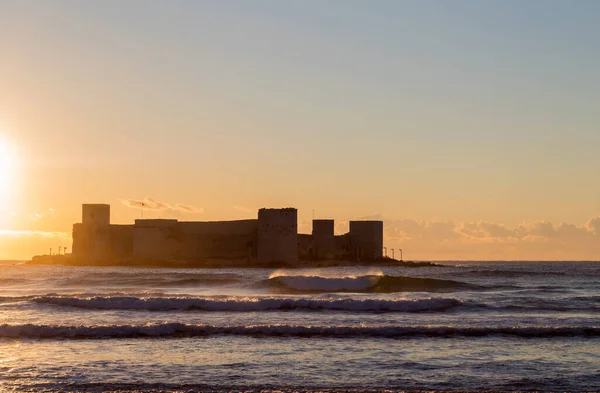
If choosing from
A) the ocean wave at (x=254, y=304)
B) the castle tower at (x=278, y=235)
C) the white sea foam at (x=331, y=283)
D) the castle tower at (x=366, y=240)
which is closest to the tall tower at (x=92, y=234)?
the castle tower at (x=278, y=235)

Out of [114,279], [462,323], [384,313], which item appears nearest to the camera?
[462,323]

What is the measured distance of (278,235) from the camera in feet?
227

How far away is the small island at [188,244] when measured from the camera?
74.4 m

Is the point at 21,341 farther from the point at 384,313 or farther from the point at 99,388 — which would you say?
the point at 384,313

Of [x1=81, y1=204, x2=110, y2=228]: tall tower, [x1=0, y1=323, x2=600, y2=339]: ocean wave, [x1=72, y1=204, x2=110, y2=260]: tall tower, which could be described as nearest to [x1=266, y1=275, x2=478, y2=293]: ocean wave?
[x1=0, y1=323, x2=600, y2=339]: ocean wave

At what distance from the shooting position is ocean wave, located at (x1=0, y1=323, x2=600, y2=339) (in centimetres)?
1570

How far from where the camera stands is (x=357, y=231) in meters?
81.7

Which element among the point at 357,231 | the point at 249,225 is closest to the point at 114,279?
the point at 249,225

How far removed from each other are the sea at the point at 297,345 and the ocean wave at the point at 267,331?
24 millimetres

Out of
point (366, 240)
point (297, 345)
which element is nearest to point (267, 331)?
point (297, 345)

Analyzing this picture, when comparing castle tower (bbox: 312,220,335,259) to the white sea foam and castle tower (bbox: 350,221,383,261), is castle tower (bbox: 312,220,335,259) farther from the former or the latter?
the white sea foam

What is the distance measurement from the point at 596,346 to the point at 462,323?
3894mm

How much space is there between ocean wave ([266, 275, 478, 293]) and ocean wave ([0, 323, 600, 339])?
16399 mm

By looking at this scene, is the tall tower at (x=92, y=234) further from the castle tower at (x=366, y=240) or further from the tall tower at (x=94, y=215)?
the castle tower at (x=366, y=240)
